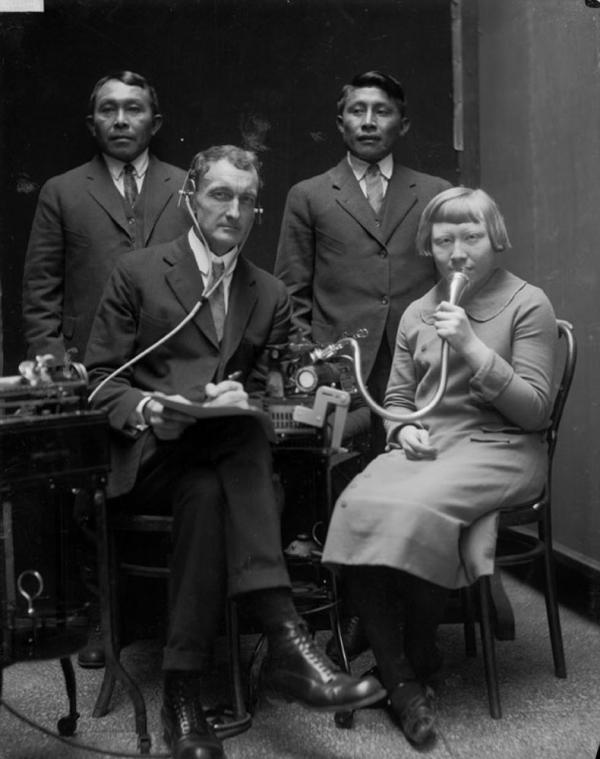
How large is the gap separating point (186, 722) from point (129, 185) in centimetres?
107

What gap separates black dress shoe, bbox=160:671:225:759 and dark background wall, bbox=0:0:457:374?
72 cm

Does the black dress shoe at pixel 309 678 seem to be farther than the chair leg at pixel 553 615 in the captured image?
No

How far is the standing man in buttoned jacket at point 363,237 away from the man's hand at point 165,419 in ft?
1.25

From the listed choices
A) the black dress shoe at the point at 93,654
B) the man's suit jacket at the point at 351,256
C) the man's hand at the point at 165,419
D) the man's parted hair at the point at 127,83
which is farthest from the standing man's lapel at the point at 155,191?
the black dress shoe at the point at 93,654

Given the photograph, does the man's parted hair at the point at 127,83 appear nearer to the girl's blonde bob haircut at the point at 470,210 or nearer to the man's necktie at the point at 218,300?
the man's necktie at the point at 218,300

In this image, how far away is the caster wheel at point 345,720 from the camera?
1.95 m

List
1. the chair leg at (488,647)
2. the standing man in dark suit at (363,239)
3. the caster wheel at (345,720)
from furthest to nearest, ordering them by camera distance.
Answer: the standing man in dark suit at (363,239), the chair leg at (488,647), the caster wheel at (345,720)

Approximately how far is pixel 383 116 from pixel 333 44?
0.20 meters

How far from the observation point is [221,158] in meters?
2.13

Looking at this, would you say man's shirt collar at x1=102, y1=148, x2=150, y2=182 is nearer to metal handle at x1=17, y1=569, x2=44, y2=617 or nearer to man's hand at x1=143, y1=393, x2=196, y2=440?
man's hand at x1=143, y1=393, x2=196, y2=440

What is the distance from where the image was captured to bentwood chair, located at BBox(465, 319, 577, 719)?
87.2 inches

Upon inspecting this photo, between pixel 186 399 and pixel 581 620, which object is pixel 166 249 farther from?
pixel 581 620

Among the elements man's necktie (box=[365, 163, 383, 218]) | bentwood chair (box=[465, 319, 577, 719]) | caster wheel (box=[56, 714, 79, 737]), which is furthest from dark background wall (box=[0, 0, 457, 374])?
caster wheel (box=[56, 714, 79, 737])

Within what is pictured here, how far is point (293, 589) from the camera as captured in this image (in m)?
2.08
